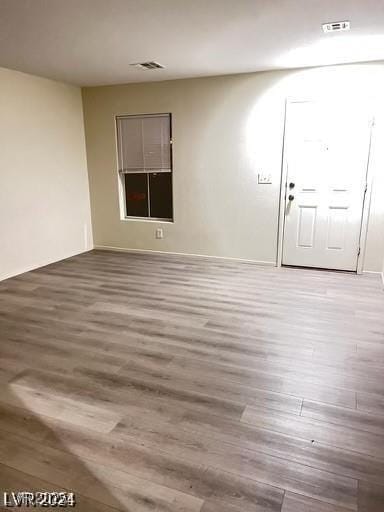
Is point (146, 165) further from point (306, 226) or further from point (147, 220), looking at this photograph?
point (306, 226)

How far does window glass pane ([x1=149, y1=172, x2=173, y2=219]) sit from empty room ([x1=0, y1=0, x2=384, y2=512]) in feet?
0.10

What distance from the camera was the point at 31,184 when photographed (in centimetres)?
467

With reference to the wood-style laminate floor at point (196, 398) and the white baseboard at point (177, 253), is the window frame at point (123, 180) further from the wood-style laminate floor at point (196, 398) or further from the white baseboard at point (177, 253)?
the wood-style laminate floor at point (196, 398)

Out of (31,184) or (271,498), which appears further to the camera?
(31,184)

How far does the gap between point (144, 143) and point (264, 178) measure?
185cm

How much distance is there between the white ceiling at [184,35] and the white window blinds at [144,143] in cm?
82

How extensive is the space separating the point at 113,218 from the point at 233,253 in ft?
6.62

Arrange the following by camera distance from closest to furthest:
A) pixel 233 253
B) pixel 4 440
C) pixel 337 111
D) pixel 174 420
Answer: pixel 4 440 → pixel 174 420 → pixel 337 111 → pixel 233 253

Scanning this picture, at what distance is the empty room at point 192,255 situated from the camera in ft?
5.55

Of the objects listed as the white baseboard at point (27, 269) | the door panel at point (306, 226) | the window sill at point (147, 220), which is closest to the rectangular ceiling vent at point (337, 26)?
the door panel at point (306, 226)

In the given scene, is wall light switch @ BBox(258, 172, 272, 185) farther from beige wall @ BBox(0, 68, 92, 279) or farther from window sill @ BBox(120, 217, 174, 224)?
beige wall @ BBox(0, 68, 92, 279)

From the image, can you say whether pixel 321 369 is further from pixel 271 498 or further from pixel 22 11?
pixel 22 11

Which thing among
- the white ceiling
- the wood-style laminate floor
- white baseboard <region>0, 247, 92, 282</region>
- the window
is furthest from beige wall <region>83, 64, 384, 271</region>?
the wood-style laminate floor

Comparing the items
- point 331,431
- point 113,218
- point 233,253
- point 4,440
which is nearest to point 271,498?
point 331,431
